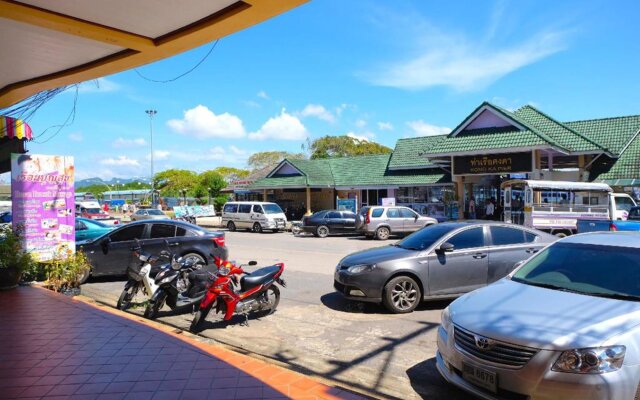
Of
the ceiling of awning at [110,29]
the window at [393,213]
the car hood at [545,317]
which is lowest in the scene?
the car hood at [545,317]

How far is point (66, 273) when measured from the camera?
902 cm

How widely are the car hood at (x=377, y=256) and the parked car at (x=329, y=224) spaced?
15.9 m

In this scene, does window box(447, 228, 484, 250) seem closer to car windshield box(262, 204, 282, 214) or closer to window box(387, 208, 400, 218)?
window box(387, 208, 400, 218)

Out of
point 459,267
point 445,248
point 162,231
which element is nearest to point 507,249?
point 459,267

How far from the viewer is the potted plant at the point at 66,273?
8969 mm

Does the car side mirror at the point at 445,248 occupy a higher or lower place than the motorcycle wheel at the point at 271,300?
higher

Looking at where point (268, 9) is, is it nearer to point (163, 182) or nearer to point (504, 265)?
point (504, 265)

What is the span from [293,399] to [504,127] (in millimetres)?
23377

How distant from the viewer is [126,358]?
5117 millimetres

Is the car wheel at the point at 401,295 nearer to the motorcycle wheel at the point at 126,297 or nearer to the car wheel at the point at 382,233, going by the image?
the motorcycle wheel at the point at 126,297

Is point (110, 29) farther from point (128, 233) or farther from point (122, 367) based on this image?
point (128, 233)

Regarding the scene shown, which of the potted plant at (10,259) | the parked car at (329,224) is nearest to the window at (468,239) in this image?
the potted plant at (10,259)

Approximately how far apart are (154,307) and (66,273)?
9.44ft

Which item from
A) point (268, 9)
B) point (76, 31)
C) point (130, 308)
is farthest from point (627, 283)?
point (130, 308)
